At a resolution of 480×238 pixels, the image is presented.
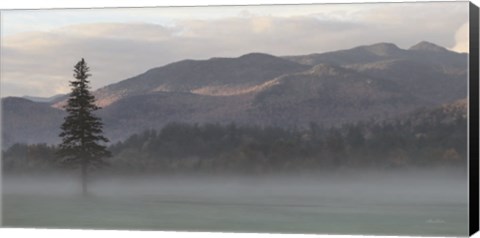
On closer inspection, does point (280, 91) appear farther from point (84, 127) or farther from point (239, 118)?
point (84, 127)

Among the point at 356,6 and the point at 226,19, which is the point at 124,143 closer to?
the point at 226,19

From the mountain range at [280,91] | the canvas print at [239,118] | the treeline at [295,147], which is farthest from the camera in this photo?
the mountain range at [280,91]

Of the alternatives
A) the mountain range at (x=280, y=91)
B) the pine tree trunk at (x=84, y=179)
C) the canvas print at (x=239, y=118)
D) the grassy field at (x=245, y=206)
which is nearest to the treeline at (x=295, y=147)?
the canvas print at (x=239, y=118)

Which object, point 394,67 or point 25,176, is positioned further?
point 25,176

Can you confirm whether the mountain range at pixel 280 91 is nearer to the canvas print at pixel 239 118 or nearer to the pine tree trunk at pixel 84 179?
the canvas print at pixel 239 118

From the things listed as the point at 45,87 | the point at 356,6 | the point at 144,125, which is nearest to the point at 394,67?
the point at 356,6

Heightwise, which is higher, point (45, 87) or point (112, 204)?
point (45, 87)
